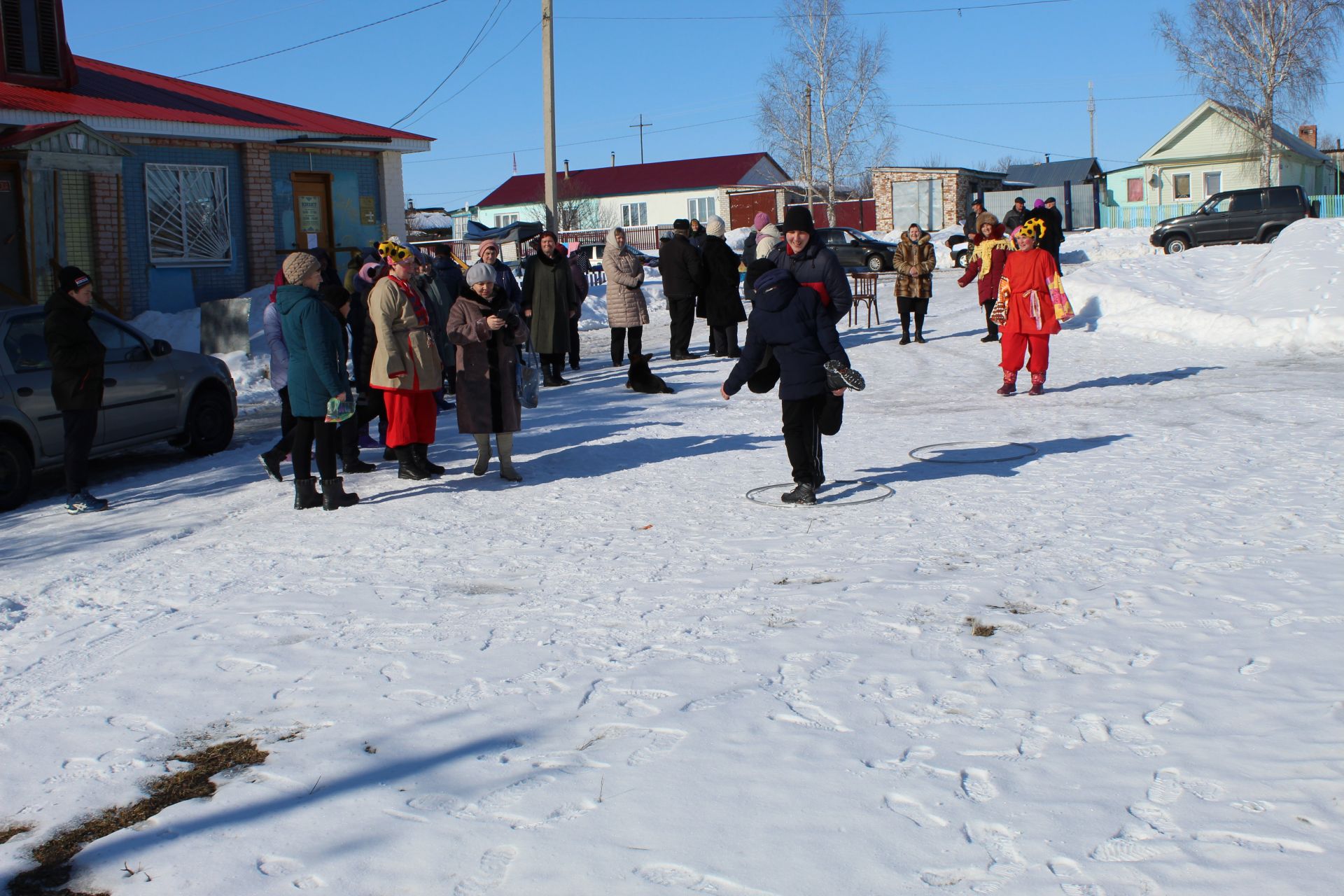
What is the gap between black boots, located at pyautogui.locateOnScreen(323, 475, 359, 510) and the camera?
26.6 ft

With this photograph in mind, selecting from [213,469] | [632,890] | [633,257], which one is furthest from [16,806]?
[633,257]

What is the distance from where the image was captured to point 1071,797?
143 inches

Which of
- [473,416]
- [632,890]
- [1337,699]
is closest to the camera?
[632,890]

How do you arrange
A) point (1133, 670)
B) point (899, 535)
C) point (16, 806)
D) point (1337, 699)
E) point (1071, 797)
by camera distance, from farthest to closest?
1. point (899, 535)
2. point (1133, 670)
3. point (1337, 699)
4. point (16, 806)
5. point (1071, 797)

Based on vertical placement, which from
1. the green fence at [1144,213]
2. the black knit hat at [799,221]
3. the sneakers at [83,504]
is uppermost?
the green fence at [1144,213]

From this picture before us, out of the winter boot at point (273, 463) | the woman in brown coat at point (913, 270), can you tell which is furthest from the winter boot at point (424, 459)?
the woman in brown coat at point (913, 270)

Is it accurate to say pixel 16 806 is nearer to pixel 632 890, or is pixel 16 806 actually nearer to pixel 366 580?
pixel 632 890

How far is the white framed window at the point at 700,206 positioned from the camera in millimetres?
67125

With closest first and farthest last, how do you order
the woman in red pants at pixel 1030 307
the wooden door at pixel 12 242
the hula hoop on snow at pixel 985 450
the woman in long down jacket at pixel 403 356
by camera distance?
the woman in long down jacket at pixel 403 356 → the hula hoop on snow at pixel 985 450 → the woman in red pants at pixel 1030 307 → the wooden door at pixel 12 242

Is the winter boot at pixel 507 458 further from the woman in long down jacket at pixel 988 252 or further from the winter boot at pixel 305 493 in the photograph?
the woman in long down jacket at pixel 988 252

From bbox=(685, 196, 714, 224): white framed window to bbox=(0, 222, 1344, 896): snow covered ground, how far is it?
58991mm

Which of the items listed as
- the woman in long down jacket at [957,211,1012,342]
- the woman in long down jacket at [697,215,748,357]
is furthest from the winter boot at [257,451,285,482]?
the woman in long down jacket at [957,211,1012,342]

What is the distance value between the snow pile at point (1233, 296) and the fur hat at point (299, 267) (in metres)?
12.2

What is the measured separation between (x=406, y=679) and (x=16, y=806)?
56.0 inches
